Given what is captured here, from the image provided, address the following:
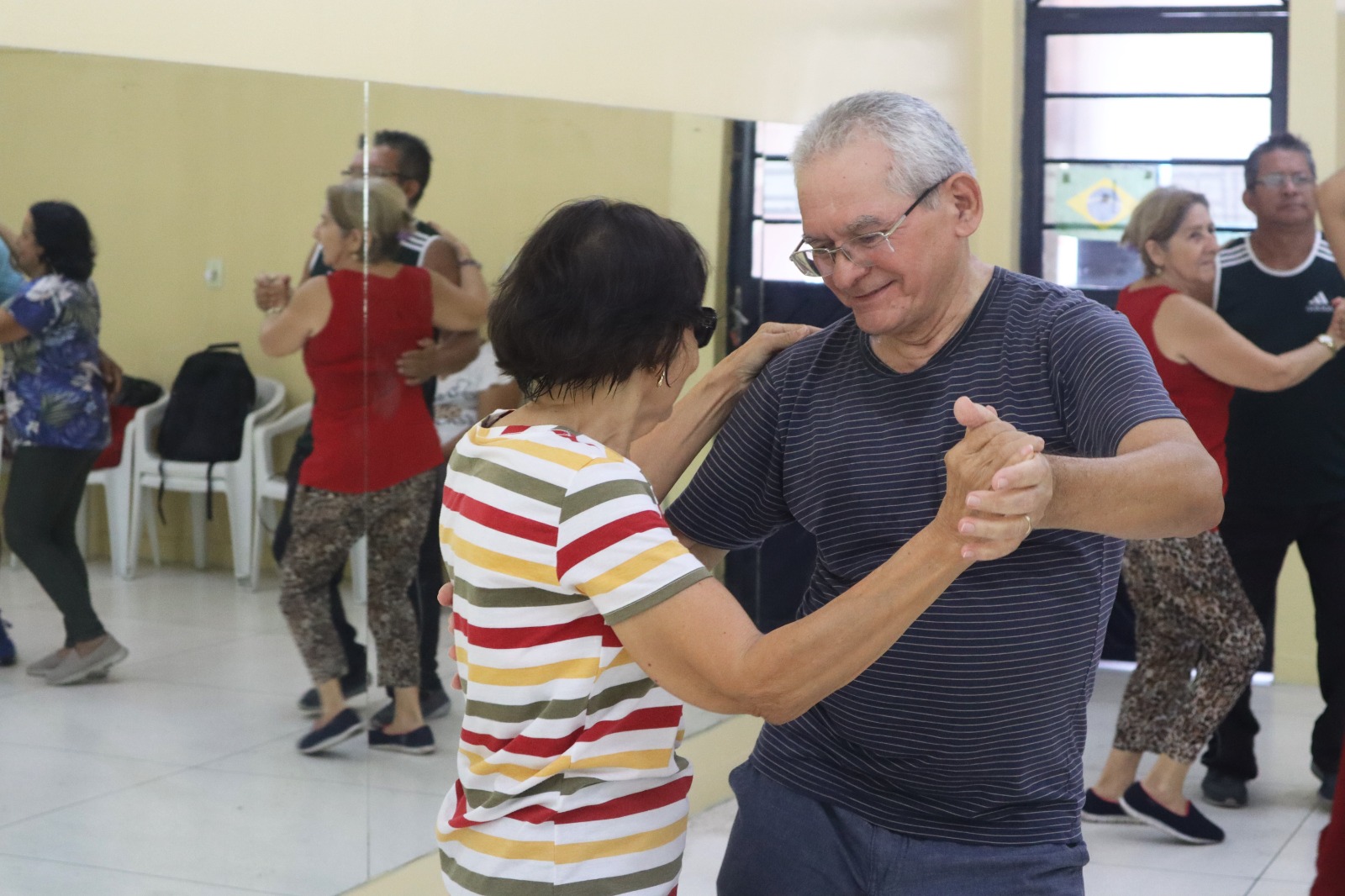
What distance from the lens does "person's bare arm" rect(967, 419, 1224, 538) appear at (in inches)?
54.6

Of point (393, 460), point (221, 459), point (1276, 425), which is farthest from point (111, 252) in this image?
point (1276, 425)

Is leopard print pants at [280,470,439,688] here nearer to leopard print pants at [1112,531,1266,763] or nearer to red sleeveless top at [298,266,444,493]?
red sleeveless top at [298,266,444,493]

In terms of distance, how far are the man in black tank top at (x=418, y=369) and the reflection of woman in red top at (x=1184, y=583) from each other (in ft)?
6.31

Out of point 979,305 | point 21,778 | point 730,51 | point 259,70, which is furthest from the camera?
point 730,51

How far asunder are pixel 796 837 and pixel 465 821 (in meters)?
0.46

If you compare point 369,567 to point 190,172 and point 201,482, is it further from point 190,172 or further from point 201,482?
point 190,172

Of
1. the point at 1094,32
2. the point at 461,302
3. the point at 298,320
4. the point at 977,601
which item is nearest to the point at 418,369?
the point at 461,302

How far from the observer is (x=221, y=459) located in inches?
106

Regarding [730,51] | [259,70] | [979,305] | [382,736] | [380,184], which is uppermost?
[730,51]

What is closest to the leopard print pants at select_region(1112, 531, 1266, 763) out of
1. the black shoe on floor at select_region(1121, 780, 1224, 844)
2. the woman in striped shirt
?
the black shoe on floor at select_region(1121, 780, 1224, 844)

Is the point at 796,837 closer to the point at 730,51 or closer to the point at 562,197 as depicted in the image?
the point at 562,197

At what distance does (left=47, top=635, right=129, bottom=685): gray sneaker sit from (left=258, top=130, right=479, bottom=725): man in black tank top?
1.18ft

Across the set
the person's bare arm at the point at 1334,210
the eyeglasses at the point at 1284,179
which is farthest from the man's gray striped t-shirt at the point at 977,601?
the eyeglasses at the point at 1284,179

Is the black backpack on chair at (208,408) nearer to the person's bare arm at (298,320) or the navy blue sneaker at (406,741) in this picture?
the person's bare arm at (298,320)
